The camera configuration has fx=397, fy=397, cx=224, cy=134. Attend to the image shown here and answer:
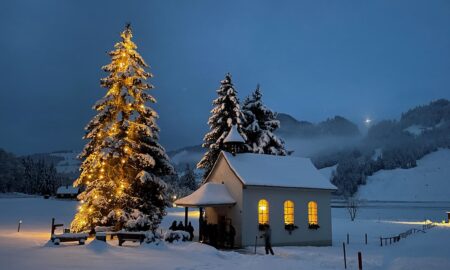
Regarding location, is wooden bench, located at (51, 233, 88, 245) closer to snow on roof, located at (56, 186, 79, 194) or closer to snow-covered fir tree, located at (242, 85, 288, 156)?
snow-covered fir tree, located at (242, 85, 288, 156)

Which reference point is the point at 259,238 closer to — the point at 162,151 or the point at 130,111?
the point at 162,151

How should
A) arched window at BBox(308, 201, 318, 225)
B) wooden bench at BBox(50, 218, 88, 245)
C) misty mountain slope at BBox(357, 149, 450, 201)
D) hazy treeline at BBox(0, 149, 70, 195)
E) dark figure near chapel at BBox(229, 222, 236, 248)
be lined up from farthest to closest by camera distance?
misty mountain slope at BBox(357, 149, 450, 201) < hazy treeline at BBox(0, 149, 70, 195) < arched window at BBox(308, 201, 318, 225) < dark figure near chapel at BBox(229, 222, 236, 248) < wooden bench at BBox(50, 218, 88, 245)

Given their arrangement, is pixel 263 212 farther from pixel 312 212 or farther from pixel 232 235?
pixel 312 212

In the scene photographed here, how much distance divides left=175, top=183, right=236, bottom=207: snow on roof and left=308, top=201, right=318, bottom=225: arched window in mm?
6037

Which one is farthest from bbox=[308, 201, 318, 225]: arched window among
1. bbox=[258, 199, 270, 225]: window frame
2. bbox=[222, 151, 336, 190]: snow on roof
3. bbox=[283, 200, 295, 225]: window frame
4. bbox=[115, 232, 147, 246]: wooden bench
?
bbox=[115, 232, 147, 246]: wooden bench

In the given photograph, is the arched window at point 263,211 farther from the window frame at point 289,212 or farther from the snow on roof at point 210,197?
the snow on roof at point 210,197

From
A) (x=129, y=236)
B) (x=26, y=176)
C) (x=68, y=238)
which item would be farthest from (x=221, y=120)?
(x=26, y=176)

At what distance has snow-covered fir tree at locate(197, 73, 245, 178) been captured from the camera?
37688 mm

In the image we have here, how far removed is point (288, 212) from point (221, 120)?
13374 millimetres

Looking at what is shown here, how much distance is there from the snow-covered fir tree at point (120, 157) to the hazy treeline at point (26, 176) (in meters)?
87.8

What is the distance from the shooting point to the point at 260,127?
148 feet

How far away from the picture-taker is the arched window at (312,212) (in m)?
28.6

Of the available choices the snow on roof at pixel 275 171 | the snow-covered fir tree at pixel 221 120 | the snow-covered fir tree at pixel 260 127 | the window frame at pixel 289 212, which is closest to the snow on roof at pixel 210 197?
the snow on roof at pixel 275 171

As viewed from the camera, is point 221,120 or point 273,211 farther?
point 221,120
